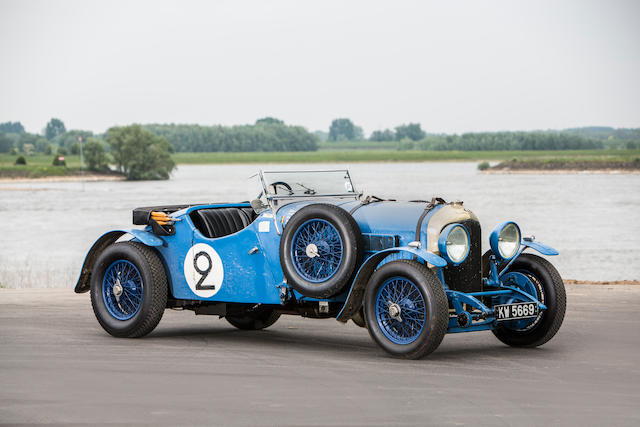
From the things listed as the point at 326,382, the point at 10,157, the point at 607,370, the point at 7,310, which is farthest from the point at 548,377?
the point at 10,157

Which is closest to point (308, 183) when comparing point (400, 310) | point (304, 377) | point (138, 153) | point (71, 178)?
point (400, 310)

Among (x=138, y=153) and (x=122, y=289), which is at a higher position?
(x=122, y=289)

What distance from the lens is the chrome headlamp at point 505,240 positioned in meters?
8.38

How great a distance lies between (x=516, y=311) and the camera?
26.4 ft

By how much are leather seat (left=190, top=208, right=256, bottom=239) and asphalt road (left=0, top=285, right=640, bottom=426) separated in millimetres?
1022

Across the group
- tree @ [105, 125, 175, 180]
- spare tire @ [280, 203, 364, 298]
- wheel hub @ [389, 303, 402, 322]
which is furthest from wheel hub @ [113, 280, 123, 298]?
tree @ [105, 125, 175, 180]

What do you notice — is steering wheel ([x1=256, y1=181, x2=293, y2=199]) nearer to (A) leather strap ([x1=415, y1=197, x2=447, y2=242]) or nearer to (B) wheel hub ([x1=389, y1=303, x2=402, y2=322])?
(A) leather strap ([x1=415, y1=197, x2=447, y2=242])

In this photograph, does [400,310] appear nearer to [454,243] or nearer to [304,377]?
[454,243]

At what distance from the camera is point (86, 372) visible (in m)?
7.29

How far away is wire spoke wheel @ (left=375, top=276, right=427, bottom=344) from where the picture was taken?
761 cm

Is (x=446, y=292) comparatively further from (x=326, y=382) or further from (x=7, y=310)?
(x=7, y=310)

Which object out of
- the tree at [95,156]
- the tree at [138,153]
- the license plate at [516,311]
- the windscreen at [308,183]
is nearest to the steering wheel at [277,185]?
the windscreen at [308,183]

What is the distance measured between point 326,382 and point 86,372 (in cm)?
185

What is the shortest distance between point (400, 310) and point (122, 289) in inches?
115
